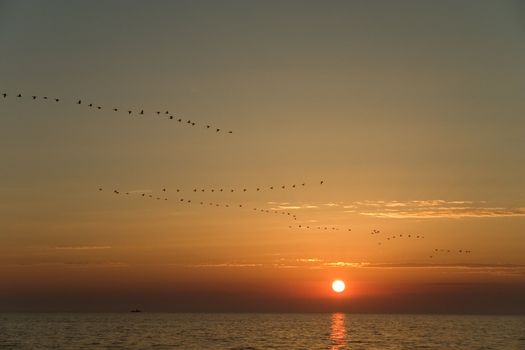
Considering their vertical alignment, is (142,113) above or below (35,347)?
above

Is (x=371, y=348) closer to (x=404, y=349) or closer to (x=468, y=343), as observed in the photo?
(x=404, y=349)

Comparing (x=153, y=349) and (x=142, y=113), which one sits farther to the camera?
(x=153, y=349)

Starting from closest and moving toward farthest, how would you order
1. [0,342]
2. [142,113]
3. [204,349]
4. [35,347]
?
[142,113] → [204,349] → [35,347] → [0,342]

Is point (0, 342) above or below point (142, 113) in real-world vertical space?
below

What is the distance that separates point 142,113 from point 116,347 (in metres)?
54.0

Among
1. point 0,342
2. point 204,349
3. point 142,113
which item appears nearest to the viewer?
point 142,113

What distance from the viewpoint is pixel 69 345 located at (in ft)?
323

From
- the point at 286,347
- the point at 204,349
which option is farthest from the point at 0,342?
the point at 286,347

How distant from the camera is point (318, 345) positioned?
100250 mm

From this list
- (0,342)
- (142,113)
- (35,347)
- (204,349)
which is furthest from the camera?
(0,342)

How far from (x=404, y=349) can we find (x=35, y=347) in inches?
1878

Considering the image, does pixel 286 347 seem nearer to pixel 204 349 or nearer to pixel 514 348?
pixel 204 349

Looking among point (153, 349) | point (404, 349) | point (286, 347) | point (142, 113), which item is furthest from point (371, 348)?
point (142, 113)

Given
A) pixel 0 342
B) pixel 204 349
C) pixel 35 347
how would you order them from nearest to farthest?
1. pixel 204 349
2. pixel 35 347
3. pixel 0 342
